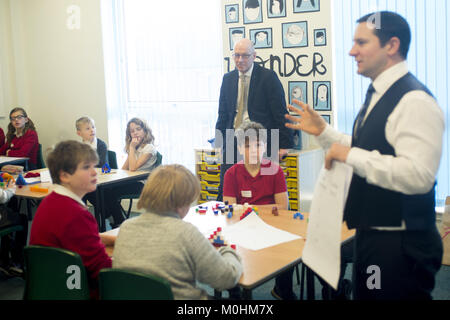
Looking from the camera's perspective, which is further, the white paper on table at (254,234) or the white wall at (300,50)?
the white wall at (300,50)

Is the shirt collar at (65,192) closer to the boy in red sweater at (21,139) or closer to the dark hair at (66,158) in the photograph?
the dark hair at (66,158)

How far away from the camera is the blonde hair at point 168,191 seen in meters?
1.76

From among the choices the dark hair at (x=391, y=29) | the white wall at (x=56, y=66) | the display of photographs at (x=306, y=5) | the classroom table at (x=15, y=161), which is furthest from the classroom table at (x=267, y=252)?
the white wall at (x=56, y=66)

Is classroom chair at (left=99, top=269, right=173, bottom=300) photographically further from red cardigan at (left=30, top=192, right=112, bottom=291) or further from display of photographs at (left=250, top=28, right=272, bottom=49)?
display of photographs at (left=250, top=28, right=272, bottom=49)

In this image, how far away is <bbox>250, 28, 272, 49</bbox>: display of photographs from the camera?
4.80 m

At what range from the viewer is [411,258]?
61.1 inches

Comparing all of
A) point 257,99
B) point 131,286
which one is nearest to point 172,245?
point 131,286

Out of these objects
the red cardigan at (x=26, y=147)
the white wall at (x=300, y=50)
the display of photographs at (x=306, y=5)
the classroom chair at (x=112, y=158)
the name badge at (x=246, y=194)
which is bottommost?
the name badge at (x=246, y=194)

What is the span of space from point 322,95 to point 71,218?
10.3 feet

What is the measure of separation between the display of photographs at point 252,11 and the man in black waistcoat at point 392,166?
332 centimetres

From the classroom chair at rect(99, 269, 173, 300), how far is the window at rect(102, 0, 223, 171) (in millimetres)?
3784

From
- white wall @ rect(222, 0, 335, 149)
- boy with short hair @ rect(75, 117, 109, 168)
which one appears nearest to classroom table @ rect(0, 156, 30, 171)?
boy with short hair @ rect(75, 117, 109, 168)

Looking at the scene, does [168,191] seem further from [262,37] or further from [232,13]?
[232,13]

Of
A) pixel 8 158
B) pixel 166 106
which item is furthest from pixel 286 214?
pixel 8 158
